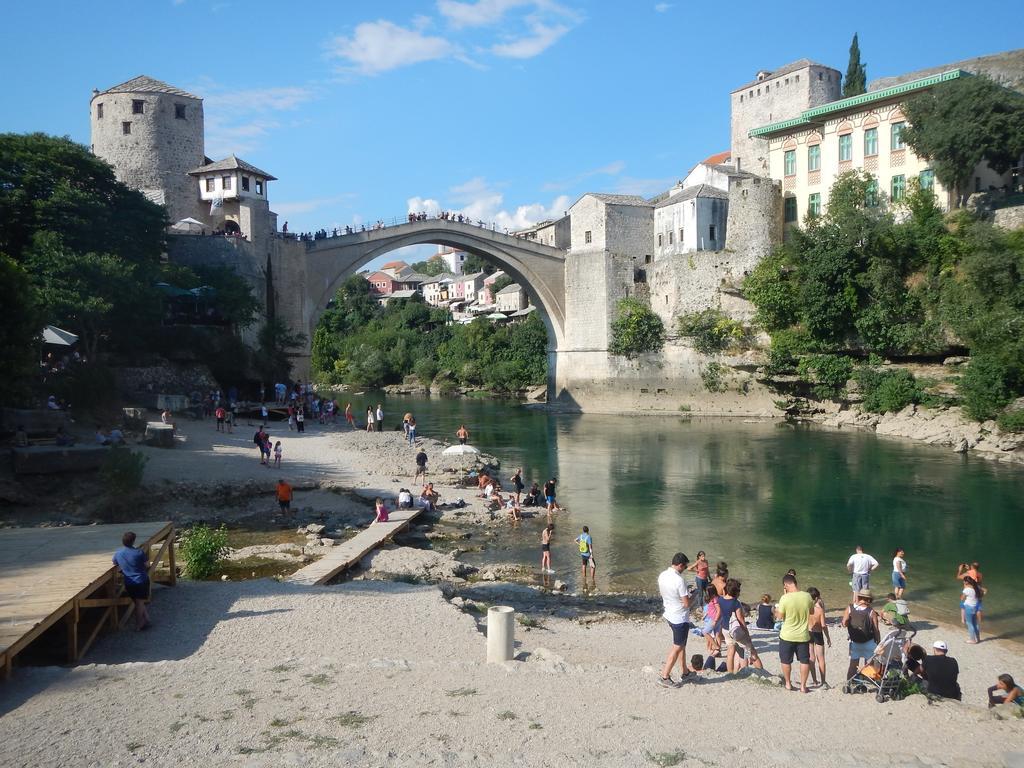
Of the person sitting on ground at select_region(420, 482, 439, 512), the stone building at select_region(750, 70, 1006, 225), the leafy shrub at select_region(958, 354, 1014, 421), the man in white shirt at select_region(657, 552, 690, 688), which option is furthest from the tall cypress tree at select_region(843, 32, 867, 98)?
the man in white shirt at select_region(657, 552, 690, 688)

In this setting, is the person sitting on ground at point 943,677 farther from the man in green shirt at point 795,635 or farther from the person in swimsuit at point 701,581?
the person in swimsuit at point 701,581

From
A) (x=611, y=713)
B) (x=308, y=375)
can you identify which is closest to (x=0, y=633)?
(x=611, y=713)

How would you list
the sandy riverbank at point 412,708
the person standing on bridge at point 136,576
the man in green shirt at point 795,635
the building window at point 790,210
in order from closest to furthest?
the sandy riverbank at point 412,708
the man in green shirt at point 795,635
the person standing on bridge at point 136,576
the building window at point 790,210

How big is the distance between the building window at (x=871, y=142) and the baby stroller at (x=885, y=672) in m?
32.2

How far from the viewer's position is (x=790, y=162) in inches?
1470

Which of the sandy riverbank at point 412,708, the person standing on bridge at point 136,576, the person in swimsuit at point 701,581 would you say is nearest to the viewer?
the sandy riverbank at point 412,708

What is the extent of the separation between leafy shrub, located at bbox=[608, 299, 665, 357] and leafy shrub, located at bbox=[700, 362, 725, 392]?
316 cm

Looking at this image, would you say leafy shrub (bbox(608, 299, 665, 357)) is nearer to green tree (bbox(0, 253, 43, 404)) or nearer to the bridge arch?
the bridge arch

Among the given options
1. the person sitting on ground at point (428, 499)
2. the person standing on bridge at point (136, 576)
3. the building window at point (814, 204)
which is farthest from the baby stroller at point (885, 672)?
the building window at point (814, 204)

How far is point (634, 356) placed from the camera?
40.3m

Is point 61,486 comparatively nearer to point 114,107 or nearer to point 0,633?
point 0,633

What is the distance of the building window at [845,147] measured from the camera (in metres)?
34.6

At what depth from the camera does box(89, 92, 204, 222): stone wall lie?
34531mm

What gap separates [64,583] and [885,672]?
7.46 m
